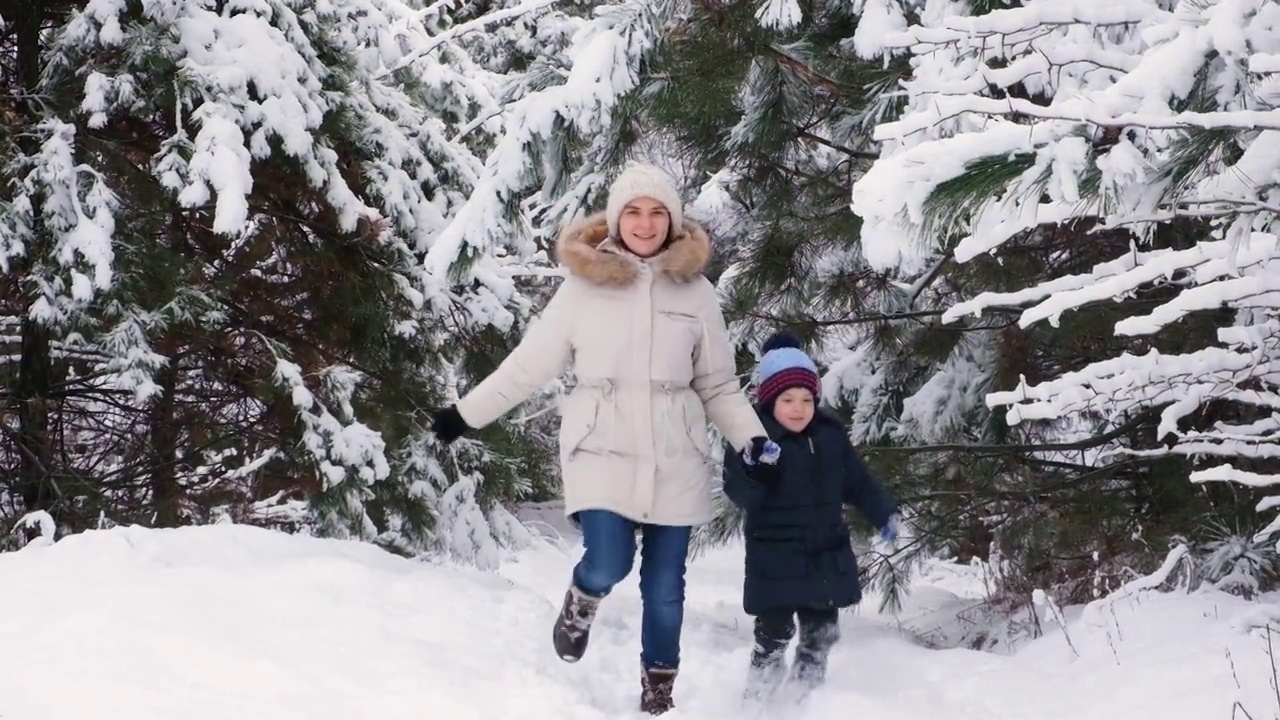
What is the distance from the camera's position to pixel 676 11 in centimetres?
484

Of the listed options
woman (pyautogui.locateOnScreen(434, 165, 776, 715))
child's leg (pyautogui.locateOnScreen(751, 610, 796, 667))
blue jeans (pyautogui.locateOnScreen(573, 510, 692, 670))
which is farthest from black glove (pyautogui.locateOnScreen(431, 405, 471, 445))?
child's leg (pyautogui.locateOnScreen(751, 610, 796, 667))

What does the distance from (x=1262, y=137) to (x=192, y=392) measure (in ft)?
18.7

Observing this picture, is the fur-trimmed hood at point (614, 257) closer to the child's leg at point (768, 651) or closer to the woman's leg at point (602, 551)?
the woman's leg at point (602, 551)

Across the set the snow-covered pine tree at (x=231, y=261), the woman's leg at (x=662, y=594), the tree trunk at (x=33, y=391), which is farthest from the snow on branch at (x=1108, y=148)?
the tree trunk at (x=33, y=391)

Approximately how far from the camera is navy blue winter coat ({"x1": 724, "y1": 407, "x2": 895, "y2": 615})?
13.2 feet

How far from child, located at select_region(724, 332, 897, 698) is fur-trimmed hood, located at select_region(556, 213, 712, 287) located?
0.50 m

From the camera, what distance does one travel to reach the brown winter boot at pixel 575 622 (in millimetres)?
3850

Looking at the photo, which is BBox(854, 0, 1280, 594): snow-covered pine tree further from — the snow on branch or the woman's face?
the woman's face

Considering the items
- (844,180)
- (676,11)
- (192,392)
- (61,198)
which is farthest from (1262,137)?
(192,392)

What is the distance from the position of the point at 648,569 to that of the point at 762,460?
1.66 ft

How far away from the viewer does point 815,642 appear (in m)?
4.13

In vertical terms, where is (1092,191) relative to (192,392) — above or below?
above

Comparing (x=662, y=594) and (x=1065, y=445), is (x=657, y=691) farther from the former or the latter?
(x=1065, y=445)

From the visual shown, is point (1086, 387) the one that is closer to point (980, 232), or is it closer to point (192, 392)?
point (980, 232)
